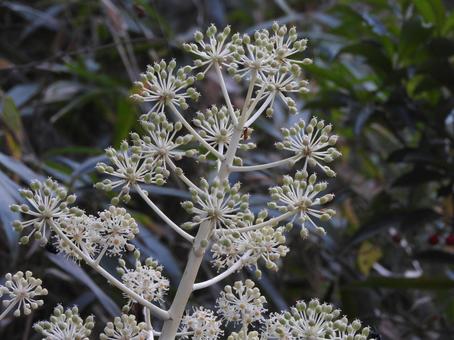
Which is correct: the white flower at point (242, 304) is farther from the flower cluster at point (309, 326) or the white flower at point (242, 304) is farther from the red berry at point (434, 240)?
the red berry at point (434, 240)

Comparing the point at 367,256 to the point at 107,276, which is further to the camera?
the point at 367,256

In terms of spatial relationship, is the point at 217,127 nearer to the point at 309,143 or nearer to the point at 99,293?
the point at 309,143

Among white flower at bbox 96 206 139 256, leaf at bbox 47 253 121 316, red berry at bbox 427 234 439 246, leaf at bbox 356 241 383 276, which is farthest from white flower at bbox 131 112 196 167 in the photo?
red berry at bbox 427 234 439 246

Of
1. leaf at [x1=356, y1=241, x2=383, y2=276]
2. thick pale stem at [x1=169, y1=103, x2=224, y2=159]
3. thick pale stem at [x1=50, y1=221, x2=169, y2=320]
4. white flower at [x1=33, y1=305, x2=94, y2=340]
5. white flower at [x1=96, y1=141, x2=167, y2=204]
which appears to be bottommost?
white flower at [x1=33, y1=305, x2=94, y2=340]

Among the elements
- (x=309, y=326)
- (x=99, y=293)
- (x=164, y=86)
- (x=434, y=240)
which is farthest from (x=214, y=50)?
(x=434, y=240)

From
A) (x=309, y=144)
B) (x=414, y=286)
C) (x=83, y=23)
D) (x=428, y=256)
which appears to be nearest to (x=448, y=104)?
(x=428, y=256)

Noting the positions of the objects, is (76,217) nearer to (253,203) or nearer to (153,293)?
(153,293)

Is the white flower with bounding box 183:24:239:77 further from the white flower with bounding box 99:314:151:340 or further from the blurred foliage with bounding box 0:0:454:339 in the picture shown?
the blurred foliage with bounding box 0:0:454:339

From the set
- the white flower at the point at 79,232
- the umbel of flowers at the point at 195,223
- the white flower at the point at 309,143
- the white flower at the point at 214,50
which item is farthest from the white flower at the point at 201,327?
the white flower at the point at 214,50
